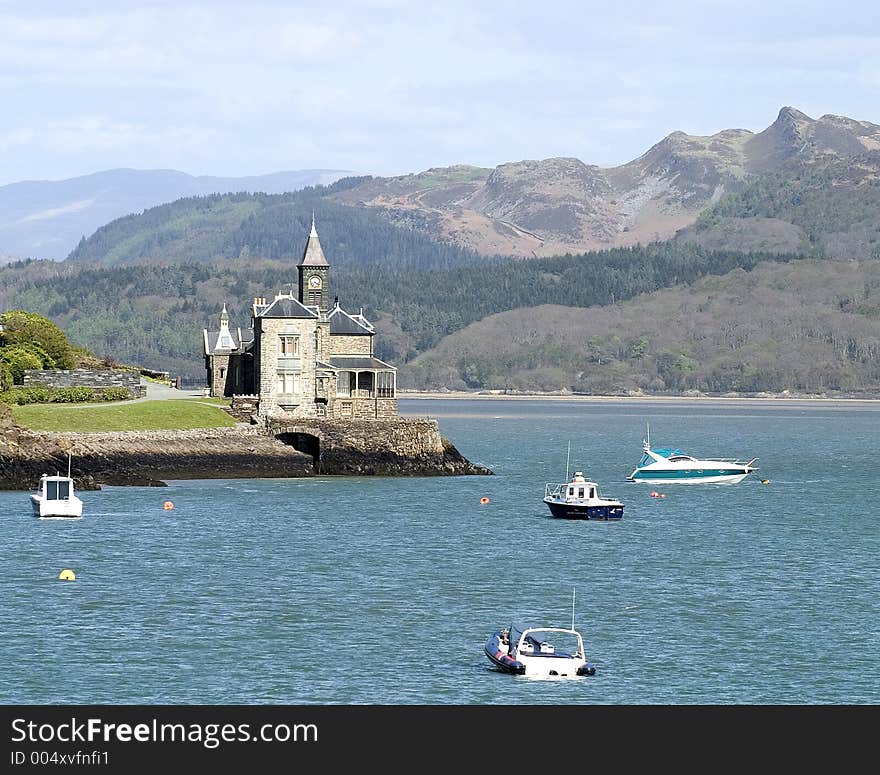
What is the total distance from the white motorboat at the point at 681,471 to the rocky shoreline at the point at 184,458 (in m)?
12.3

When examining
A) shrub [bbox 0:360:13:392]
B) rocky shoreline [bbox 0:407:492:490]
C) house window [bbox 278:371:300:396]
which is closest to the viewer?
rocky shoreline [bbox 0:407:492:490]

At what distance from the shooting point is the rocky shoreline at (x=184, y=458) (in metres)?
104

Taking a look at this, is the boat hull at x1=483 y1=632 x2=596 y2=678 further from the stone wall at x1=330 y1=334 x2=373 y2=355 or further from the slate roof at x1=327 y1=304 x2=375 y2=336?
the slate roof at x1=327 y1=304 x2=375 y2=336

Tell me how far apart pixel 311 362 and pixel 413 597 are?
61.2 m

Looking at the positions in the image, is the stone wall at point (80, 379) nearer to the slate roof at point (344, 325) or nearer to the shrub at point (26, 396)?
the shrub at point (26, 396)

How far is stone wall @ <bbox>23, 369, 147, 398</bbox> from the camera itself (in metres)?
134

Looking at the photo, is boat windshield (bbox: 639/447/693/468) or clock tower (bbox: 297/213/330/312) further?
clock tower (bbox: 297/213/330/312)

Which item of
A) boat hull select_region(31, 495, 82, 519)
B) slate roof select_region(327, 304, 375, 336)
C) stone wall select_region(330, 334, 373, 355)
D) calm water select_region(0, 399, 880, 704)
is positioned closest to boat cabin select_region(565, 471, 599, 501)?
calm water select_region(0, 399, 880, 704)

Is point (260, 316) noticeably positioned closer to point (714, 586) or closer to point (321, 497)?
point (321, 497)

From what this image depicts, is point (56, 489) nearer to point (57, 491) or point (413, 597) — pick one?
point (57, 491)

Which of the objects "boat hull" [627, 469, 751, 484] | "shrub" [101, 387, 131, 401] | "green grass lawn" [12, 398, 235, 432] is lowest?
"boat hull" [627, 469, 751, 484]

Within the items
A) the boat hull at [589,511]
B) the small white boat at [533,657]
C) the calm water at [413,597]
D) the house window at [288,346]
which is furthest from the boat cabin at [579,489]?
the small white boat at [533,657]

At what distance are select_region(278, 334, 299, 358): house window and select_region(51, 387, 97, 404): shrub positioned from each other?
1536cm

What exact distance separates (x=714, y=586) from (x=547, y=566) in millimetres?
8866
